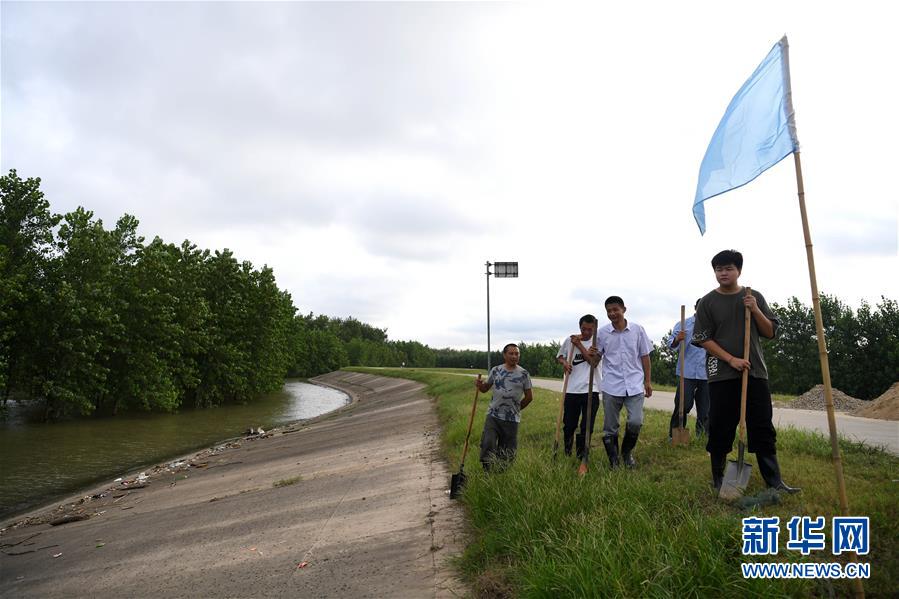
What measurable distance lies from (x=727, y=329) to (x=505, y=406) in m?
2.59

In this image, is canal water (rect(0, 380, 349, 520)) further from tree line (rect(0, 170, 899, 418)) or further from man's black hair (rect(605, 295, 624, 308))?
man's black hair (rect(605, 295, 624, 308))

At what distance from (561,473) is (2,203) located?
27.3 meters

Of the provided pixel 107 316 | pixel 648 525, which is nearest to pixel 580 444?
pixel 648 525

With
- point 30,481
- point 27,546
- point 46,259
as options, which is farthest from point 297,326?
point 27,546

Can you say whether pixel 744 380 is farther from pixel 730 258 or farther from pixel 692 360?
pixel 692 360

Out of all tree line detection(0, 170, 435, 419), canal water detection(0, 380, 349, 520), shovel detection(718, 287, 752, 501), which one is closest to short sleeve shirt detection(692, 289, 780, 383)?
shovel detection(718, 287, 752, 501)

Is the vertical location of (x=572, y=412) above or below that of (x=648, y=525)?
above

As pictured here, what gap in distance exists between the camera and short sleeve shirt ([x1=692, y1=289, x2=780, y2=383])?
4.79 metres

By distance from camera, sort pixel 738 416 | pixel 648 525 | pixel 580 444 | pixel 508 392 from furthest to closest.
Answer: pixel 580 444 < pixel 508 392 < pixel 738 416 < pixel 648 525

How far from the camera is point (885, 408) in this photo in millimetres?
11953

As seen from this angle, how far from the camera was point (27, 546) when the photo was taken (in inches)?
322

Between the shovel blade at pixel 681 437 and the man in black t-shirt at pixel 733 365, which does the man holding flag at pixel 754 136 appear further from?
the shovel blade at pixel 681 437

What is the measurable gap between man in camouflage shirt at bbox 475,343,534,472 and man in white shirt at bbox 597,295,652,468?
0.90m

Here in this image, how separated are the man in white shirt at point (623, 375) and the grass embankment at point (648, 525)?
1.05ft
